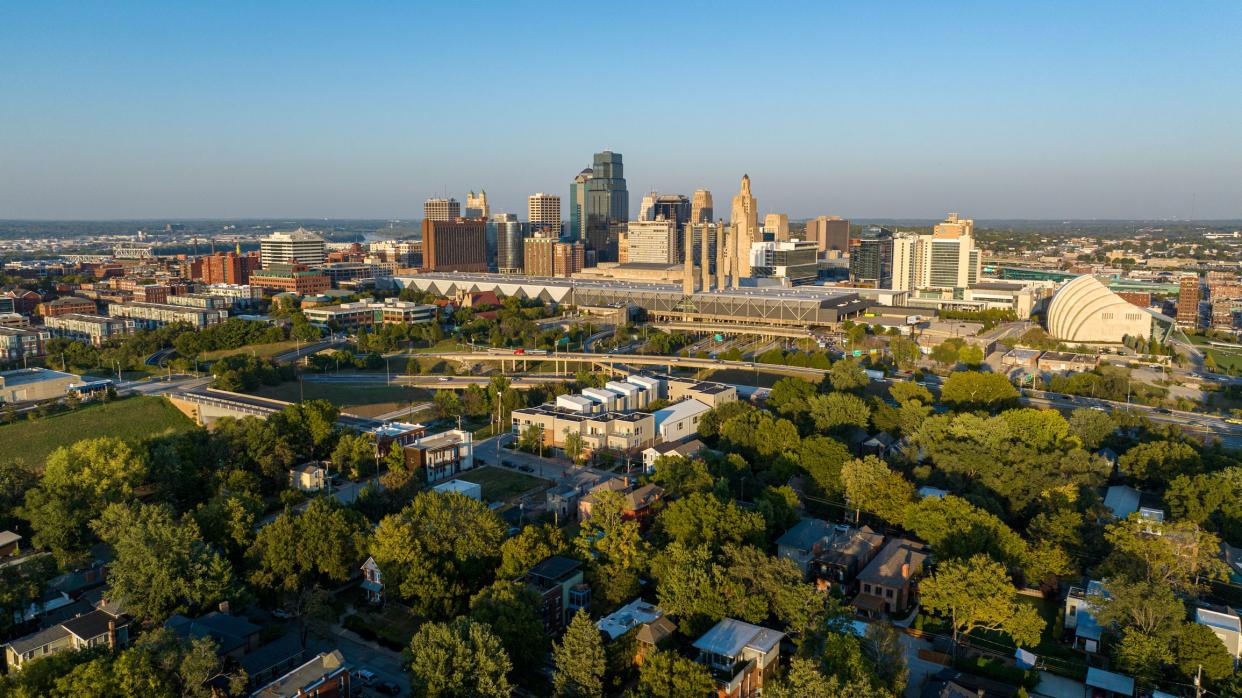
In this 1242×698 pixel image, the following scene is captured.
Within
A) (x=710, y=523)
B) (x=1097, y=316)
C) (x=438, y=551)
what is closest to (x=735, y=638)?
(x=710, y=523)

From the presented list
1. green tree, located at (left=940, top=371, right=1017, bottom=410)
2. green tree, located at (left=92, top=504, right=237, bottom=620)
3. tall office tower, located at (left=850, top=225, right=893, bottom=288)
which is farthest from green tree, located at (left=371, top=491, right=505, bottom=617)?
tall office tower, located at (left=850, top=225, right=893, bottom=288)

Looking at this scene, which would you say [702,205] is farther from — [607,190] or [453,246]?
[453,246]

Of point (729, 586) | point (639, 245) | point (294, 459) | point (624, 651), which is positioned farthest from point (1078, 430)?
point (639, 245)

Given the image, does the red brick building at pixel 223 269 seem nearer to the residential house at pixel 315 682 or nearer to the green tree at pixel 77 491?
the green tree at pixel 77 491

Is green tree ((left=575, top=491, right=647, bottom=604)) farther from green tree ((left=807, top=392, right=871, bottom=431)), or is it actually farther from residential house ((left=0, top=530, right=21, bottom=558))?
residential house ((left=0, top=530, right=21, bottom=558))

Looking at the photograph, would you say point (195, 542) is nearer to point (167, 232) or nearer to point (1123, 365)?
point (1123, 365)

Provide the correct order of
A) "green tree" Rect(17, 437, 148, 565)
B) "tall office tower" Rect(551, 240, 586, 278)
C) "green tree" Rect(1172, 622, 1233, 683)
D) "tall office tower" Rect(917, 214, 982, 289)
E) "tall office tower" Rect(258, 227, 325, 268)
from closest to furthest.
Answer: "green tree" Rect(1172, 622, 1233, 683) → "green tree" Rect(17, 437, 148, 565) → "tall office tower" Rect(917, 214, 982, 289) → "tall office tower" Rect(258, 227, 325, 268) → "tall office tower" Rect(551, 240, 586, 278)

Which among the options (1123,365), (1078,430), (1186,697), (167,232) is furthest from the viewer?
(167,232)
